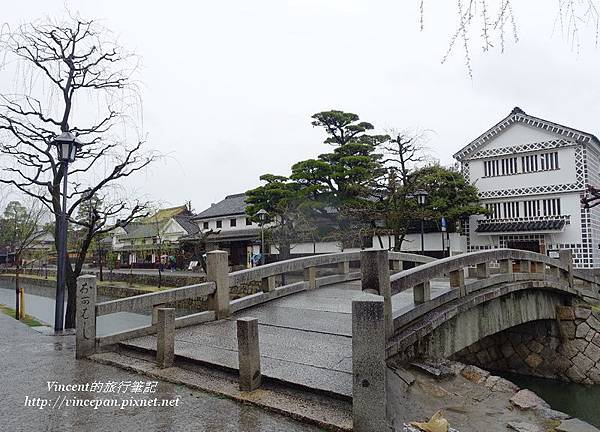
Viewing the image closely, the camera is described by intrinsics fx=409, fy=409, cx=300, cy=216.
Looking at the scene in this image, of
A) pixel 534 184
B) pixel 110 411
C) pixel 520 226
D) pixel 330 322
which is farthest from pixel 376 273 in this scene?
pixel 534 184

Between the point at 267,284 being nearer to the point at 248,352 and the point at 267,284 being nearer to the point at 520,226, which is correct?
the point at 248,352

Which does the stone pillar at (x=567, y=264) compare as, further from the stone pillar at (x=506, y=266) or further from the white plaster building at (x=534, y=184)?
the white plaster building at (x=534, y=184)

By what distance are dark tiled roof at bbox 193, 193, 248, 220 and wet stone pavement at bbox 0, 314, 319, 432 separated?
30.2 metres

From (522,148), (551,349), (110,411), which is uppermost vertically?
(522,148)

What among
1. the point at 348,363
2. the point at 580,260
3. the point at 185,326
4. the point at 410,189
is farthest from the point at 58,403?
the point at 580,260

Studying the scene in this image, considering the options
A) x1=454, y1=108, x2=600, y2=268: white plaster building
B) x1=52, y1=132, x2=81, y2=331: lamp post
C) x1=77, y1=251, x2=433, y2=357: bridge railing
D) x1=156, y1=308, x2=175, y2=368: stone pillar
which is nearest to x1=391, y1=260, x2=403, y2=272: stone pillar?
x1=77, y1=251, x2=433, y2=357: bridge railing

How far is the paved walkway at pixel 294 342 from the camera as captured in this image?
4641mm

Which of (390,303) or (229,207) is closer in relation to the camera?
(390,303)

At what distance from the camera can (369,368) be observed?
363 centimetres

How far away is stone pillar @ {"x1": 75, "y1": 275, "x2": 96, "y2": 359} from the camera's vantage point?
249 inches

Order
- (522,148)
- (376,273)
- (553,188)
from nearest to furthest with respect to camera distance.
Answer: (376,273)
(553,188)
(522,148)

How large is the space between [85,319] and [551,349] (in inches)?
521

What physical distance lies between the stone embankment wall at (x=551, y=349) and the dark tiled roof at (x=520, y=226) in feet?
35.0

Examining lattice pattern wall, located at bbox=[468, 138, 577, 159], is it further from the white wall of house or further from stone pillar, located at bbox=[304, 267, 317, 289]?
stone pillar, located at bbox=[304, 267, 317, 289]
